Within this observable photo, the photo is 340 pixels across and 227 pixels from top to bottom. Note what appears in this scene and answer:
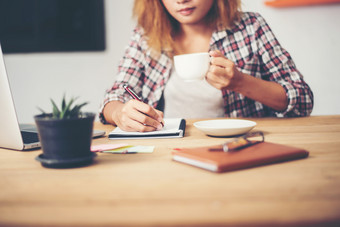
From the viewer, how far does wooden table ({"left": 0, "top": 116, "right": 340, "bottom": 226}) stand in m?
0.39

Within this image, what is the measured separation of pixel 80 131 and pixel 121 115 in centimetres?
46

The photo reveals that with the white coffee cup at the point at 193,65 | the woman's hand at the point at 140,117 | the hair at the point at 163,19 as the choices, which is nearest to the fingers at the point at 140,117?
the woman's hand at the point at 140,117

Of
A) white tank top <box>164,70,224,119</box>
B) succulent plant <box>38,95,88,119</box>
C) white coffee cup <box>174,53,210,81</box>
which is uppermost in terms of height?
white coffee cup <box>174,53,210,81</box>

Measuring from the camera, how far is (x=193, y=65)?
39.0 inches

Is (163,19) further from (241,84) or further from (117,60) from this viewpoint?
(117,60)

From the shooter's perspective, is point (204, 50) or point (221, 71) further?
point (204, 50)

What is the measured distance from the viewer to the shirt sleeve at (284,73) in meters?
1.32

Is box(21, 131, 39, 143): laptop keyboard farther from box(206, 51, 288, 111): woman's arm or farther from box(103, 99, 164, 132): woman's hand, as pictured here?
box(206, 51, 288, 111): woman's arm

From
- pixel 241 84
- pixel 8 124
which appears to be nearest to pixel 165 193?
pixel 8 124

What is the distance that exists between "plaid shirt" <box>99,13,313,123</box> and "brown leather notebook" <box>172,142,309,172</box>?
0.75m

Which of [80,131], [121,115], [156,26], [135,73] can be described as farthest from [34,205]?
[156,26]

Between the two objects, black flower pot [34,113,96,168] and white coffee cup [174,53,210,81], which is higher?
white coffee cup [174,53,210,81]

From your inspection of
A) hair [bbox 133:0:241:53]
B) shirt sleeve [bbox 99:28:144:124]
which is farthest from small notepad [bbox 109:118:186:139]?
hair [bbox 133:0:241:53]

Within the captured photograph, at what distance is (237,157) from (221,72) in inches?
20.0
